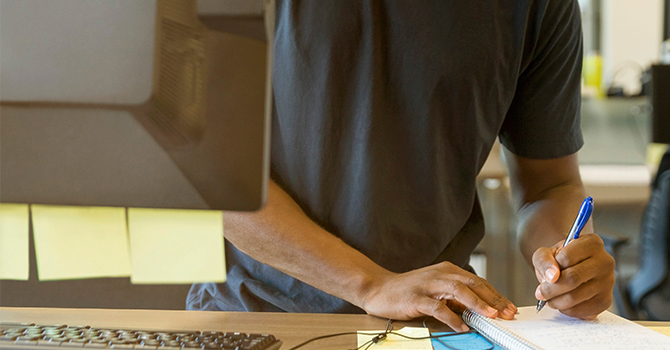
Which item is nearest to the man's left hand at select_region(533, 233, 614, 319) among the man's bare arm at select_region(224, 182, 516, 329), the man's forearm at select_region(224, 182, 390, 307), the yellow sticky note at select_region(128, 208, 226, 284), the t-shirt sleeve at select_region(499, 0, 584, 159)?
the man's bare arm at select_region(224, 182, 516, 329)

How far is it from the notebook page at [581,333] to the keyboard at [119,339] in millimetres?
287

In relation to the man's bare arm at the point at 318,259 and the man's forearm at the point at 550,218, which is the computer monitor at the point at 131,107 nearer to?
the man's bare arm at the point at 318,259

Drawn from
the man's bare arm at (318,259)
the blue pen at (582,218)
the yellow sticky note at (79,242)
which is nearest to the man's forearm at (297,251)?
the man's bare arm at (318,259)

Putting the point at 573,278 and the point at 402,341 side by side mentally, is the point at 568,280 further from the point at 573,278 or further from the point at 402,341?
the point at 402,341

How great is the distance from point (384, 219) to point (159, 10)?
19.5 inches

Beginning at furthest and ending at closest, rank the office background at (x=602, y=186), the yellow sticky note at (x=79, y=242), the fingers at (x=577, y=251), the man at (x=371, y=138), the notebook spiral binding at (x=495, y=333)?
the office background at (x=602, y=186) < the yellow sticky note at (x=79, y=242) < the man at (x=371, y=138) < the fingers at (x=577, y=251) < the notebook spiral binding at (x=495, y=333)

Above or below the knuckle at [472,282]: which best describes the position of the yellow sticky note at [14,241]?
below

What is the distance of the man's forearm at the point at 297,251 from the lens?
30.4 inches

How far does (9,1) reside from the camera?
470 millimetres

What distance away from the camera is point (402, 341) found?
2.05ft

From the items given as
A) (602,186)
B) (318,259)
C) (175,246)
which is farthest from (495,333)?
(602,186)

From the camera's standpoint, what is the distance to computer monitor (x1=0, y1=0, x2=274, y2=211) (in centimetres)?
45

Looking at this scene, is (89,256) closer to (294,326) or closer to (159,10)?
(294,326)

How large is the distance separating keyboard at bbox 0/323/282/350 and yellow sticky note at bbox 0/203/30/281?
59 centimetres
